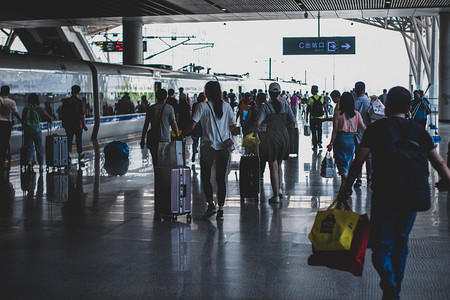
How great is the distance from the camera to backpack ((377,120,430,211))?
4078 mm

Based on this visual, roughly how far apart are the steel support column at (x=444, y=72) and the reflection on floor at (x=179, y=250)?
2017 centimetres

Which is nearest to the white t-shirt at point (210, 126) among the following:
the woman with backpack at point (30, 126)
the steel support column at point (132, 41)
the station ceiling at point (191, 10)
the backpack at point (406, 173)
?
the backpack at point (406, 173)

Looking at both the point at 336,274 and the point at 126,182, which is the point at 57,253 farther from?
the point at 126,182

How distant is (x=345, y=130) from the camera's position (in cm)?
894

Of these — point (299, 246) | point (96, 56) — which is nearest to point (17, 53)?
point (299, 246)

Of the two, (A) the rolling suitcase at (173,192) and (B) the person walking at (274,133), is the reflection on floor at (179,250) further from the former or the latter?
(B) the person walking at (274,133)

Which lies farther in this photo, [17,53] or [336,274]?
[17,53]

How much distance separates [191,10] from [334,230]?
2226 cm

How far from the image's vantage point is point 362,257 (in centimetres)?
409

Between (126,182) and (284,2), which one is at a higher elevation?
(284,2)

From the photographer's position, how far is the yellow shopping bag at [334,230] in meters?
4.07

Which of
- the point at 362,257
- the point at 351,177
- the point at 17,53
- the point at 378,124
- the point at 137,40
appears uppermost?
the point at 137,40

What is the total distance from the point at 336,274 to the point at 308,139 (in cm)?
1662

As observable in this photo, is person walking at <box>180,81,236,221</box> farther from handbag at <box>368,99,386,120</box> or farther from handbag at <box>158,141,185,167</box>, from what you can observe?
handbag at <box>368,99,386,120</box>
